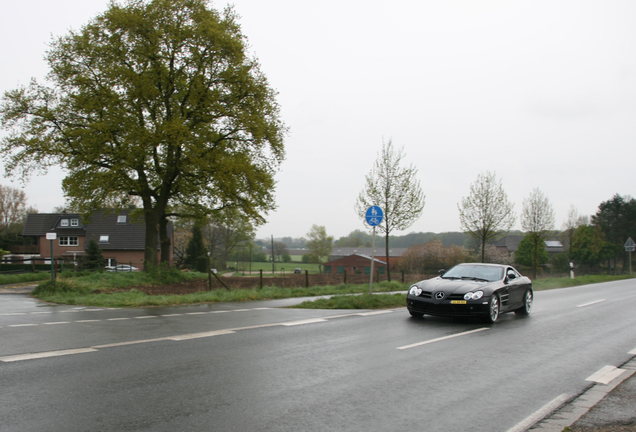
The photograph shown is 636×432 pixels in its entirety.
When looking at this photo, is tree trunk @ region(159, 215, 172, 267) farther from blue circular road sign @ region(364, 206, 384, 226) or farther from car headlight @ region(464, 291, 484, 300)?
car headlight @ region(464, 291, 484, 300)

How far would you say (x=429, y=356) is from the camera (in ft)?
23.8

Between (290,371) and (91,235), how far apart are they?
6086 centimetres

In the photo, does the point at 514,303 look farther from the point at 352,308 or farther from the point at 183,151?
the point at 183,151

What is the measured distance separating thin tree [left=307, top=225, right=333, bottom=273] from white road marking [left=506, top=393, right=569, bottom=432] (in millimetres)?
114624

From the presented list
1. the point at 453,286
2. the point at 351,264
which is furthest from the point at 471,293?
the point at 351,264

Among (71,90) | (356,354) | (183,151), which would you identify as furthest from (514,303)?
(71,90)

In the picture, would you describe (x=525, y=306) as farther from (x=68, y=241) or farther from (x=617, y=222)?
(x=617, y=222)

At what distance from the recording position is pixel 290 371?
6.14 m

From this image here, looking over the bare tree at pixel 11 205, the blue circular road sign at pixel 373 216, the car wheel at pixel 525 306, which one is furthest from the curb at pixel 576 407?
the bare tree at pixel 11 205

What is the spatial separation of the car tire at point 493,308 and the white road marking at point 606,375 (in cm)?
375

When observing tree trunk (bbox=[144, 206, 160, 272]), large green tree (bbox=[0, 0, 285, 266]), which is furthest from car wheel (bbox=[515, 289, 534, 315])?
tree trunk (bbox=[144, 206, 160, 272])

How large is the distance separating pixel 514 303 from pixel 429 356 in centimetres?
583

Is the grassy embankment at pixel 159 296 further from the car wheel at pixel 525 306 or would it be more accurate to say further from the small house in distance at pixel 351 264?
the small house in distance at pixel 351 264

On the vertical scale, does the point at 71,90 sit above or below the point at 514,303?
above
